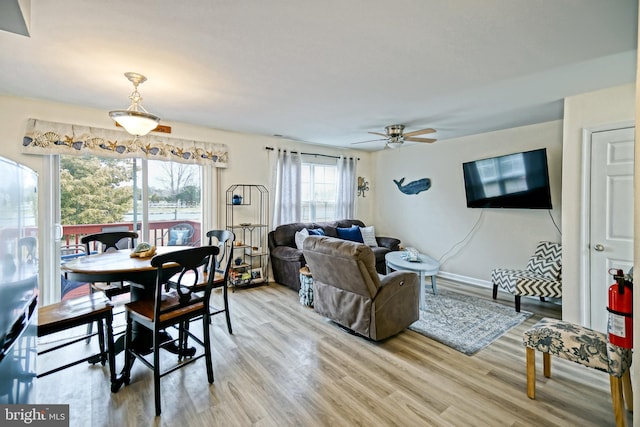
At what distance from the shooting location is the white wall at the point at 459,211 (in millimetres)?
4023

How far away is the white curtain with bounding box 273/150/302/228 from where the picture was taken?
197 inches

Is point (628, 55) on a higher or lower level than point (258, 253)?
higher

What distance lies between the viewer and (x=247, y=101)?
312 cm

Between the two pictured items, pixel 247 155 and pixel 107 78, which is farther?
pixel 247 155

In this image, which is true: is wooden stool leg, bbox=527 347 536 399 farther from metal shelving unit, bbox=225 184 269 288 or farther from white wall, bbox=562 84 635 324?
metal shelving unit, bbox=225 184 269 288

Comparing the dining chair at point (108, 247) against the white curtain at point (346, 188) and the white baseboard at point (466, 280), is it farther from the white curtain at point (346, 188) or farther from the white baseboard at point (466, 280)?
the white baseboard at point (466, 280)

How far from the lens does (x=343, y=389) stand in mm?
2115

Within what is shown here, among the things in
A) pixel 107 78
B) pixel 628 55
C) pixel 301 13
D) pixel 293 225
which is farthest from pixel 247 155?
pixel 628 55

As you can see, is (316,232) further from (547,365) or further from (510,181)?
(547,365)

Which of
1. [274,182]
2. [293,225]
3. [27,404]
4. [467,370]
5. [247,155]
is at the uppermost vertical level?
[247,155]

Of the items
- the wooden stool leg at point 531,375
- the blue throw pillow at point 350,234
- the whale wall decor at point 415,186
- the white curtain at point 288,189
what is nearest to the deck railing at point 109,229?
the white curtain at point 288,189

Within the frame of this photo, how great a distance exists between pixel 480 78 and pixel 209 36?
7.26 ft

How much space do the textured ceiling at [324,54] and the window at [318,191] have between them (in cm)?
213

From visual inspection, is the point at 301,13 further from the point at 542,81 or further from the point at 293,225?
the point at 293,225
